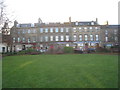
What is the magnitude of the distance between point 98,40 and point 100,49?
19.9 m

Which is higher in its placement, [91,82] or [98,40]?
[98,40]

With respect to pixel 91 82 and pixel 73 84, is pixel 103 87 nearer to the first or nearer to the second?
pixel 91 82

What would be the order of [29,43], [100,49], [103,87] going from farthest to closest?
[29,43], [100,49], [103,87]

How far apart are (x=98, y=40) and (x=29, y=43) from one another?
25.6m

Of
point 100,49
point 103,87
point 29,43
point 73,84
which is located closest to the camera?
point 103,87

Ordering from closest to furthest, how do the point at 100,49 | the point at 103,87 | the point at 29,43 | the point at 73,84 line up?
the point at 103,87, the point at 73,84, the point at 100,49, the point at 29,43

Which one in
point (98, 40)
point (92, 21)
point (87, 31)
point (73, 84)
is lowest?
point (73, 84)

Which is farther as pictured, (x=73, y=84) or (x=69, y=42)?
(x=69, y=42)

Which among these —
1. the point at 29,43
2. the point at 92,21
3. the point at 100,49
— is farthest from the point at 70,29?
the point at 100,49

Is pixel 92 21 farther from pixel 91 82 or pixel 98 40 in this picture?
pixel 91 82

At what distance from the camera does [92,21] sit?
47.5 m

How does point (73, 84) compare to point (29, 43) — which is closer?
point (73, 84)

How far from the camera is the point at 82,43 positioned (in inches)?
1809

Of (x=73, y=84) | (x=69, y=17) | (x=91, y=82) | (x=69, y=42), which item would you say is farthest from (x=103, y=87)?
(x=69, y=17)
